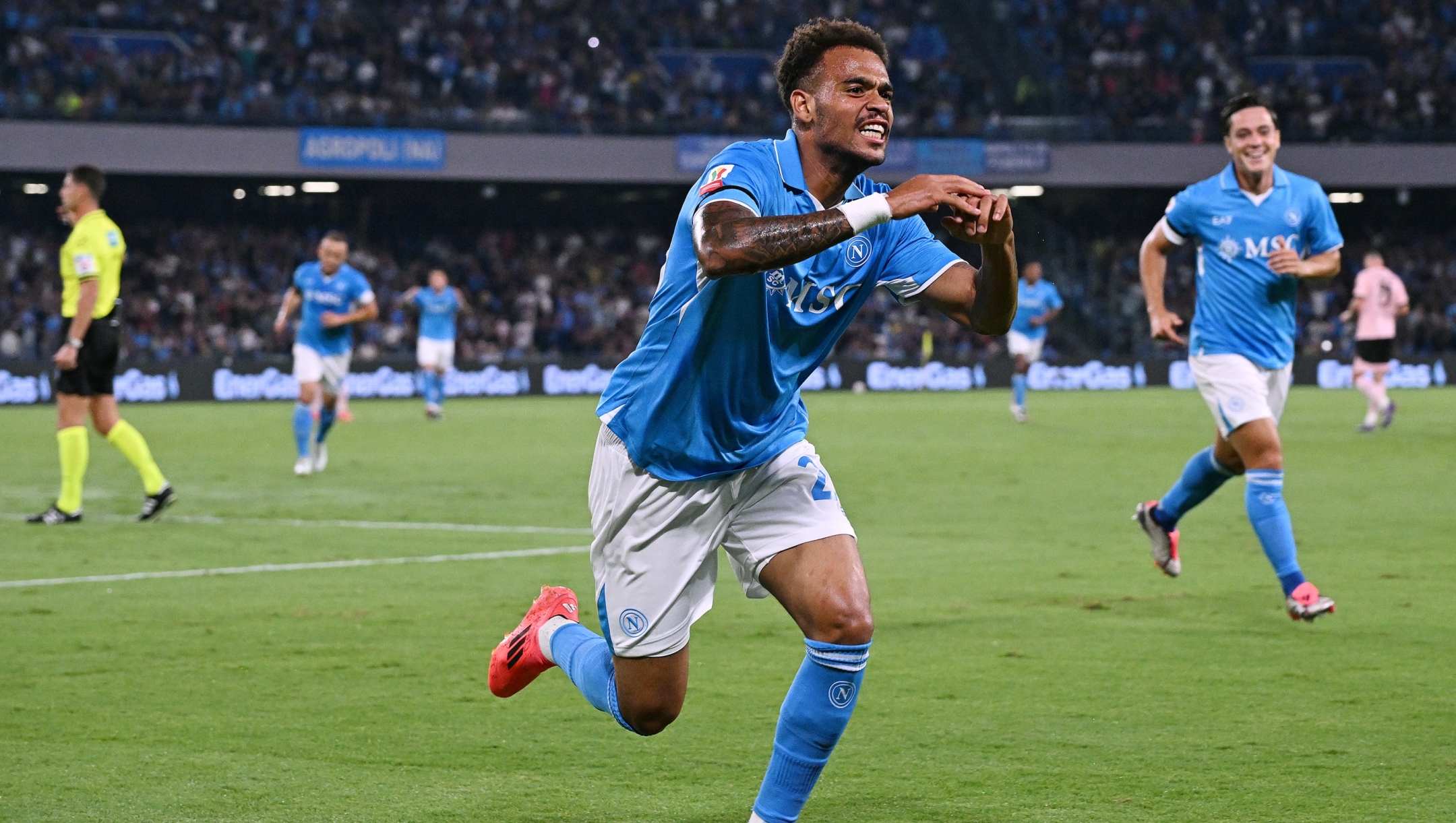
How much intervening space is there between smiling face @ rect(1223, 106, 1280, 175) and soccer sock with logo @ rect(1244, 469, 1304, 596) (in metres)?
1.54

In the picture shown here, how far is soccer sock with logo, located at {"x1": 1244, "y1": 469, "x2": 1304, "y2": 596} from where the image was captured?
23.9 ft

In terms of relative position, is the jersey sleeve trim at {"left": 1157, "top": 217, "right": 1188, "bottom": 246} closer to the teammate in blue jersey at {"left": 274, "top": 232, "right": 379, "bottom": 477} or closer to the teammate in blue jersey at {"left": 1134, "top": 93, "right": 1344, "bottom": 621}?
the teammate in blue jersey at {"left": 1134, "top": 93, "right": 1344, "bottom": 621}

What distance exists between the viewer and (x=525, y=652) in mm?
5066

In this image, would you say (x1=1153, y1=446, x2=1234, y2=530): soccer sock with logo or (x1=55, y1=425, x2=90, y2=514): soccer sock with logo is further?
(x1=55, y1=425, x2=90, y2=514): soccer sock with logo

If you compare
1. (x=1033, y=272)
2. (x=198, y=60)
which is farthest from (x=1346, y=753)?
(x=198, y=60)

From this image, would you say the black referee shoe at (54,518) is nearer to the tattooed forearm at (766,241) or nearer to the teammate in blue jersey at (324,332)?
the teammate in blue jersey at (324,332)

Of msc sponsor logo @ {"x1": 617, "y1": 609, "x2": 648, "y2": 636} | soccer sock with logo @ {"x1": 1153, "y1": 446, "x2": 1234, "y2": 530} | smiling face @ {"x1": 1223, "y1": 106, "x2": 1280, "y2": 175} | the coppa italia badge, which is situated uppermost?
smiling face @ {"x1": 1223, "y1": 106, "x2": 1280, "y2": 175}

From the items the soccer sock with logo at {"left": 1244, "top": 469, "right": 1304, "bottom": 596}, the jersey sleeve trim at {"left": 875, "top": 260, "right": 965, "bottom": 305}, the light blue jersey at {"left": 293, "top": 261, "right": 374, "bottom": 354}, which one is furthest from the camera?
Result: the light blue jersey at {"left": 293, "top": 261, "right": 374, "bottom": 354}

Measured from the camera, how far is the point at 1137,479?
47.6 ft

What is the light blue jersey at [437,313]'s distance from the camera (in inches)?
1021

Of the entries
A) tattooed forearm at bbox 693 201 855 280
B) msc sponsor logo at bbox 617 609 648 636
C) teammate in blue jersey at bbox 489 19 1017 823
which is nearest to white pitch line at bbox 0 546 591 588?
teammate in blue jersey at bbox 489 19 1017 823

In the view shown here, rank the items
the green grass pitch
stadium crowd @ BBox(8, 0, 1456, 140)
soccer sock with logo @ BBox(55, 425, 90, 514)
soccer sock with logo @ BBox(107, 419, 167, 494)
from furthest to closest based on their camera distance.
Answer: stadium crowd @ BBox(8, 0, 1456, 140), soccer sock with logo @ BBox(107, 419, 167, 494), soccer sock with logo @ BBox(55, 425, 90, 514), the green grass pitch

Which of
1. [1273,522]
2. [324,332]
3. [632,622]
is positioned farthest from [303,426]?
[632,622]

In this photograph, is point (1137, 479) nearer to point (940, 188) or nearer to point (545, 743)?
point (545, 743)
